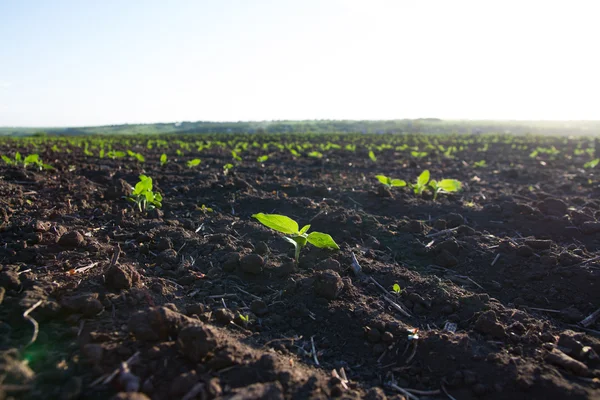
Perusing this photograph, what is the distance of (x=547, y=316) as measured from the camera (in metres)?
2.28

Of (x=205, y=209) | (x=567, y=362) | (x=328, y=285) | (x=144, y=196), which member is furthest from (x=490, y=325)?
(x=144, y=196)

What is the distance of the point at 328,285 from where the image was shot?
2252mm

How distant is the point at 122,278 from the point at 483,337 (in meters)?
1.87

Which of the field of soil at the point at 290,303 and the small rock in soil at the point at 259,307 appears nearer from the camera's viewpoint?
the field of soil at the point at 290,303

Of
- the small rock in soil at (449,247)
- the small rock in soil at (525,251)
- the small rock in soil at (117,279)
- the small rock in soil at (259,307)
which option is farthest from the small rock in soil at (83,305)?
the small rock in soil at (525,251)

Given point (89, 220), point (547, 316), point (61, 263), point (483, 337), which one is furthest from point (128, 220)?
point (547, 316)

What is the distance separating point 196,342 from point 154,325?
0.68 feet

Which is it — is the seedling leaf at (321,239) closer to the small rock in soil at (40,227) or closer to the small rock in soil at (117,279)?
the small rock in soil at (117,279)

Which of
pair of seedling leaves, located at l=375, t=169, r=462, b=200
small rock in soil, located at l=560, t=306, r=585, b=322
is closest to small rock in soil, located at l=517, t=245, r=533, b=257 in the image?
small rock in soil, located at l=560, t=306, r=585, b=322

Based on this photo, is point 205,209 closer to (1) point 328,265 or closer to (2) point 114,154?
(1) point 328,265

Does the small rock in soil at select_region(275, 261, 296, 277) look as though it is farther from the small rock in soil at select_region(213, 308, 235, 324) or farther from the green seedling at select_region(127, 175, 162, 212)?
the green seedling at select_region(127, 175, 162, 212)

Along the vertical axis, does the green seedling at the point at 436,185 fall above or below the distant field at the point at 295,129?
above

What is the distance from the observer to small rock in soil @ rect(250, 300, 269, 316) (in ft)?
7.02

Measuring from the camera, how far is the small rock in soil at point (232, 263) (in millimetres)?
2602
